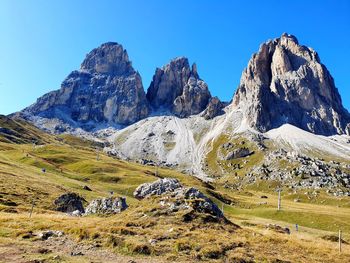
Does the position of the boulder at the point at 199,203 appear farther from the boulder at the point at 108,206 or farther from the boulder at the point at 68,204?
the boulder at the point at 68,204

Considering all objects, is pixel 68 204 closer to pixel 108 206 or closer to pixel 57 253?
pixel 108 206

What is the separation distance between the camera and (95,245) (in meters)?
24.9

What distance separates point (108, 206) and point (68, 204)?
13.4 metres

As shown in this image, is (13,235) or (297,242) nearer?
(13,235)

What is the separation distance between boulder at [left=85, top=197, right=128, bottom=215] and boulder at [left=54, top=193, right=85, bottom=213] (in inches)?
366

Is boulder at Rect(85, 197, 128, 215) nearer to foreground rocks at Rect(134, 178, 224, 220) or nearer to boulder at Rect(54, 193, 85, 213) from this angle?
boulder at Rect(54, 193, 85, 213)

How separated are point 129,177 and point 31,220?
9370 cm

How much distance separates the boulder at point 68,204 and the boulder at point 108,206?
30.5ft

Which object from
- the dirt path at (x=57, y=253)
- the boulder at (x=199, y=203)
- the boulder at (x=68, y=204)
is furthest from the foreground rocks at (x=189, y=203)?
the boulder at (x=68, y=204)

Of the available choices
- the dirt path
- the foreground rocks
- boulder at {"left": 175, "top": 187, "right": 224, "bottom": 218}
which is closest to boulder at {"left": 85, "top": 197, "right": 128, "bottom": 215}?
the foreground rocks

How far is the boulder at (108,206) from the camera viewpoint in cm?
4772

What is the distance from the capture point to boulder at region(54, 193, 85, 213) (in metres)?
58.3

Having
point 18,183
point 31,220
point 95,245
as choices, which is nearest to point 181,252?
point 95,245

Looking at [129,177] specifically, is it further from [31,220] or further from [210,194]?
[31,220]
